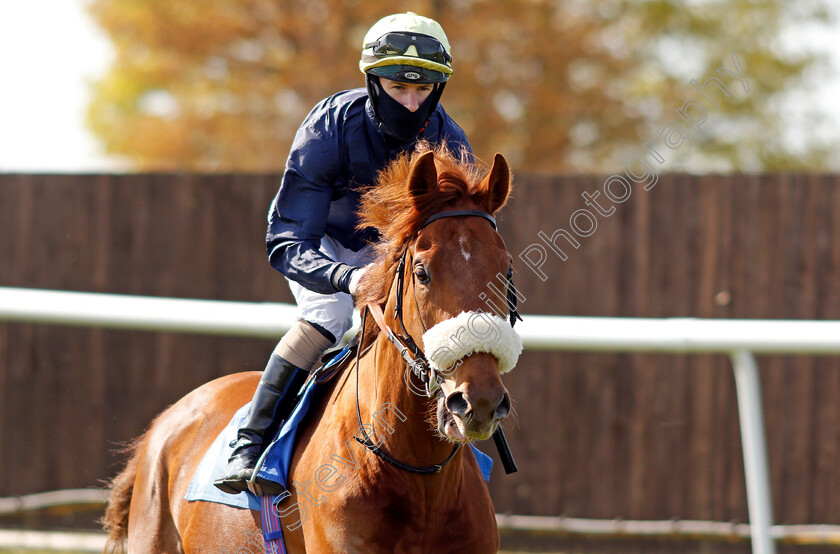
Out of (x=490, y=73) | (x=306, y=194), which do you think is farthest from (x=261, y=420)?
(x=490, y=73)

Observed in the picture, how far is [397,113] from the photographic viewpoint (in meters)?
3.09

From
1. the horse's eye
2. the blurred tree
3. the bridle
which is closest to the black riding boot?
the bridle

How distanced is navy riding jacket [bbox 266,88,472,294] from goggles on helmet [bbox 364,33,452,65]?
24 cm

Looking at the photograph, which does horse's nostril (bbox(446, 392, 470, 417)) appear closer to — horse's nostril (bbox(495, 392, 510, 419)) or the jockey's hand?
horse's nostril (bbox(495, 392, 510, 419))

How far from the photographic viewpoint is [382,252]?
275 centimetres

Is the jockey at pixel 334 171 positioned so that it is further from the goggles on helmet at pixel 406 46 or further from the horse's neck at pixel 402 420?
the horse's neck at pixel 402 420

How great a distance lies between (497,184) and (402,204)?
30cm

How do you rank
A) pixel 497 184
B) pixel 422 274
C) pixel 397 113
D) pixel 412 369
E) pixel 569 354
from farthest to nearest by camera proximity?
pixel 569 354 → pixel 397 113 → pixel 497 184 → pixel 412 369 → pixel 422 274

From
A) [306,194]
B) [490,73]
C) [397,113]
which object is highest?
[490,73]

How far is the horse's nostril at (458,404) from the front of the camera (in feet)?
7.26

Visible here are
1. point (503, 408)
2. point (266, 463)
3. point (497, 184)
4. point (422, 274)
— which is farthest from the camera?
point (266, 463)

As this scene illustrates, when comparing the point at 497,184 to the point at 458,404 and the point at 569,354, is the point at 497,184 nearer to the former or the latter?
the point at 458,404

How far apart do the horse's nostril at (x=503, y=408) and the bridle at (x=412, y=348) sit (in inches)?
7.7

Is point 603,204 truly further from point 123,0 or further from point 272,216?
point 123,0
